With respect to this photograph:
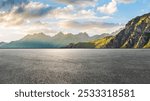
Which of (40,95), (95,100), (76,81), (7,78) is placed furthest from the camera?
(7,78)

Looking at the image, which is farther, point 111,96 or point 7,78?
point 7,78

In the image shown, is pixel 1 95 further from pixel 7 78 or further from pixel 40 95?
pixel 7 78

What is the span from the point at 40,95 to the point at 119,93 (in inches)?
563

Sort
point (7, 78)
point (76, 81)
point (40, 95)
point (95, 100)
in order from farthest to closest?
1. point (7, 78)
2. point (76, 81)
3. point (40, 95)
4. point (95, 100)

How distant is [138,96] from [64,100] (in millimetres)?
12834

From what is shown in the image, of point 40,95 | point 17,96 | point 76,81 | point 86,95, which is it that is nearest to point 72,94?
point 86,95

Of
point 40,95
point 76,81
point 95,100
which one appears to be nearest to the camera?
point 95,100

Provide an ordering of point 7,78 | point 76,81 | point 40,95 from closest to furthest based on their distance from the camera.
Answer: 1. point 40,95
2. point 76,81
3. point 7,78

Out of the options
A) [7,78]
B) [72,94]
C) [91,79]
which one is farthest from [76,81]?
[72,94]

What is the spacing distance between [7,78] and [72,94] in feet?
187

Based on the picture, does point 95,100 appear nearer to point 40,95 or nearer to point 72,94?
point 72,94

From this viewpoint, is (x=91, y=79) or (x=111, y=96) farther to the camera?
(x=91, y=79)

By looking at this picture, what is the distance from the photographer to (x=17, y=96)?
165ft

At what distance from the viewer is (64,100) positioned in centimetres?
4762
